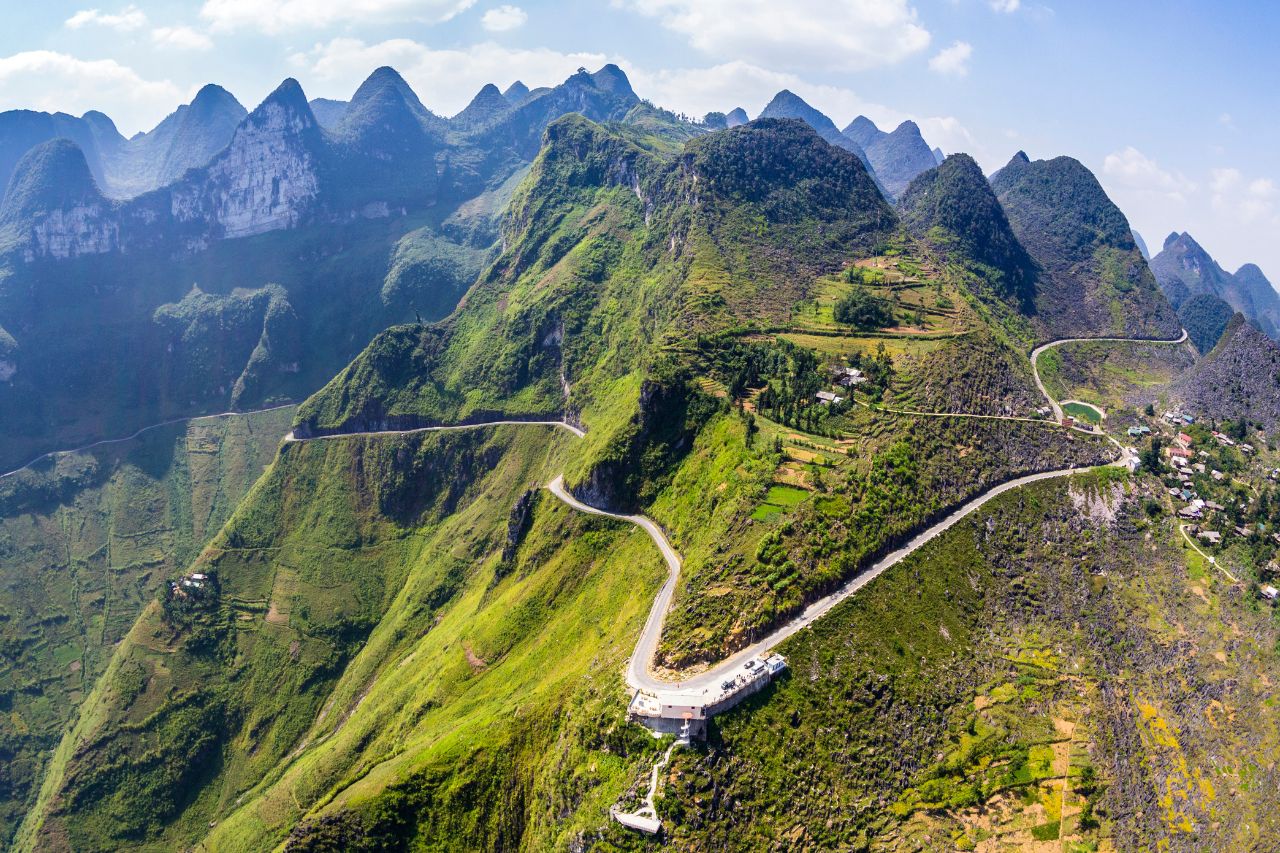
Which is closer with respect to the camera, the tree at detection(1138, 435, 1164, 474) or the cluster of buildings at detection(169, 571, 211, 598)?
the tree at detection(1138, 435, 1164, 474)

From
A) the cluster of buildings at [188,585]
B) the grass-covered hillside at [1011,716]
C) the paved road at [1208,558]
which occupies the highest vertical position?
the paved road at [1208,558]

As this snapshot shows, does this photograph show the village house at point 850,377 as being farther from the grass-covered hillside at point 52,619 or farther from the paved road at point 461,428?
the grass-covered hillside at point 52,619

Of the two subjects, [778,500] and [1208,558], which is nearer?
[778,500]

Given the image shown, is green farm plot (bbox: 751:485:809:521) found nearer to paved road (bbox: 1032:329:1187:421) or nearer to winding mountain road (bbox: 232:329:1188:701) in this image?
winding mountain road (bbox: 232:329:1188:701)

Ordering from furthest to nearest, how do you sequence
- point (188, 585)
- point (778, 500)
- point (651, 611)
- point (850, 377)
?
point (188, 585)
point (850, 377)
point (778, 500)
point (651, 611)

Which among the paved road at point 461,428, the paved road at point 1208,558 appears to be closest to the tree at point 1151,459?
the paved road at point 1208,558

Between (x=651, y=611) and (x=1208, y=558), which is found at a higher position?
(x=1208, y=558)

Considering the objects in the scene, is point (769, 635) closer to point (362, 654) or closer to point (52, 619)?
point (362, 654)

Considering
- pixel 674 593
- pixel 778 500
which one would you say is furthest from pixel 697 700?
pixel 778 500

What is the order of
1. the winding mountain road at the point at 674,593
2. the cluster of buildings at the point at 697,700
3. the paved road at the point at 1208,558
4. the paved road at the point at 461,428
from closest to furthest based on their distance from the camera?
the cluster of buildings at the point at 697,700 < the winding mountain road at the point at 674,593 < the paved road at the point at 1208,558 < the paved road at the point at 461,428

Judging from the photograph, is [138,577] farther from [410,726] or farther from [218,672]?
[410,726]

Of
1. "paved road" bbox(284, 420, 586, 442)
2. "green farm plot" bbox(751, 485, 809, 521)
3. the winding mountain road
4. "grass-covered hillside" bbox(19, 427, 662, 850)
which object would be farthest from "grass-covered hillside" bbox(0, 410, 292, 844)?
"green farm plot" bbox(751, 485, 809, 521)
